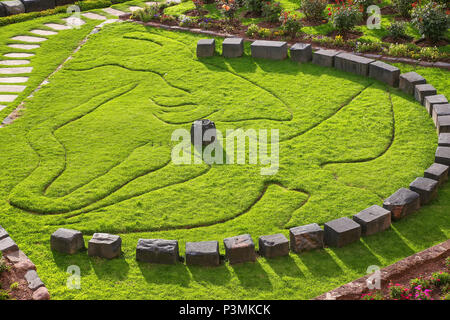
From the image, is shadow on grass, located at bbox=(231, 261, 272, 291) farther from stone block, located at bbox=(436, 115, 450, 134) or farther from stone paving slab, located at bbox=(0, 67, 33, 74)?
stone paving slab, located at bbox=(0, 67, 33, 74)

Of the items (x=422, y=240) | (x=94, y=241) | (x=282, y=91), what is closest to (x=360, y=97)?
(x=282, y=91)

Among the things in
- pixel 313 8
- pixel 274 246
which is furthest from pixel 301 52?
pixel 274 246

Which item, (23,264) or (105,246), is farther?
(105,246)

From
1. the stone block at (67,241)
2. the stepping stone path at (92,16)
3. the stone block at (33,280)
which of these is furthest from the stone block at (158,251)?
the stepping stone path at (92,16)

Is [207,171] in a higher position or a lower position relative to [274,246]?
higher

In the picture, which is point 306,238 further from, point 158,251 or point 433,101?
point 433,101

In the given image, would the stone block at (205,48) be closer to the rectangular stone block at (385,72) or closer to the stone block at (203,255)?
the rectangular stone block at (385,72)

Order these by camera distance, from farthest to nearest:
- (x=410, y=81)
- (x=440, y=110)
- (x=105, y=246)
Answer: (x=410, y=81) < (x=440, y=110) < (x=105, y=246)

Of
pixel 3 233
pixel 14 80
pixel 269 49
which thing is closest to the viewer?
pixel 3 233
